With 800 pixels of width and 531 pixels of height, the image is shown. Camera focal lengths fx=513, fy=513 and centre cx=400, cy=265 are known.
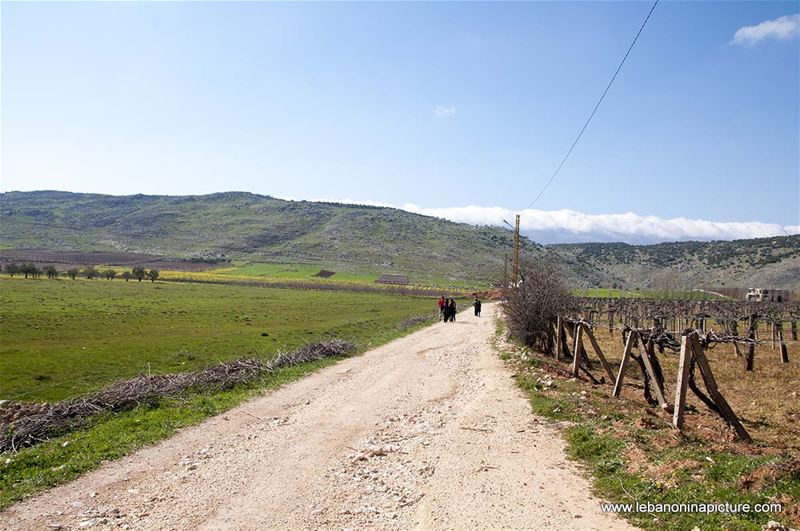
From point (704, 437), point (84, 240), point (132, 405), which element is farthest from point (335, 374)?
point (84, 240)

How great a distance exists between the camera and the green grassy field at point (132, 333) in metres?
20.0

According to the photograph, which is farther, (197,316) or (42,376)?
(197,316)

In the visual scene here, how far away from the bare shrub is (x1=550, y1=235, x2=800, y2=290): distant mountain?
92167mm

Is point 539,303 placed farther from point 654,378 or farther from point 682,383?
point 682,383

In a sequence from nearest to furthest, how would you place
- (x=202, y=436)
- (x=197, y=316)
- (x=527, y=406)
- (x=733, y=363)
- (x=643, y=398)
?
(x=202, y=436), (x=527, y=406), (x=643, y=398), (x=733, y=363), (x=197, y=316)

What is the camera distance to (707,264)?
13038cm

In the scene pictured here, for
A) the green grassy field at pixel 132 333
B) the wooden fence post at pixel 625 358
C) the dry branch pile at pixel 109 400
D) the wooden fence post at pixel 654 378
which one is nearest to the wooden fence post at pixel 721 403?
the wooden fence post at pixel 654 378

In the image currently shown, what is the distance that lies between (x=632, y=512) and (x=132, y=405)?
12891 millimetres

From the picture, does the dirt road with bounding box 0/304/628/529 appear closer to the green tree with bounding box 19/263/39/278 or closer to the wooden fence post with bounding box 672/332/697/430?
the wooden fence post with bounding box 672/332/697/430

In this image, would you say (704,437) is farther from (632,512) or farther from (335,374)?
(335,374)

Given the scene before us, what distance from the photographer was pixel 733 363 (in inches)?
939

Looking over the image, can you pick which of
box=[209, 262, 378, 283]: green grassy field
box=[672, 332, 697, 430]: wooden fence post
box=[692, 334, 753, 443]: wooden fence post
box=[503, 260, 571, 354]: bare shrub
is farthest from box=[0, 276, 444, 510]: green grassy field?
box=[209, 262, 378, 283]: green grassy field

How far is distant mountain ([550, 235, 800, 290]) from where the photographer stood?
105250mm

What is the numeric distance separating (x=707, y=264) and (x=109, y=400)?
145 meters
